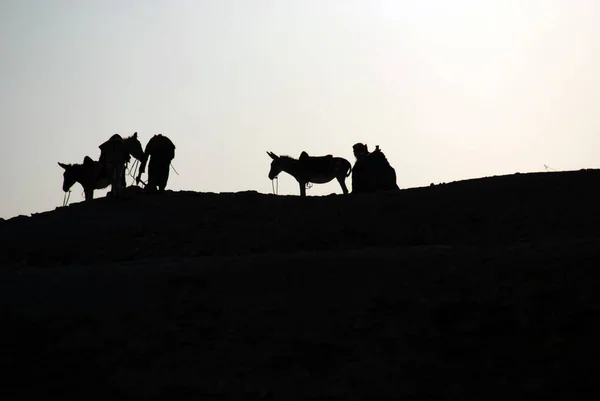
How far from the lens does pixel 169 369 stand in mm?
10297

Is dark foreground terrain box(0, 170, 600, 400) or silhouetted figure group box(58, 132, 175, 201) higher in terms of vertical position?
silhouetted figure group box(58, 132, 175, 201)

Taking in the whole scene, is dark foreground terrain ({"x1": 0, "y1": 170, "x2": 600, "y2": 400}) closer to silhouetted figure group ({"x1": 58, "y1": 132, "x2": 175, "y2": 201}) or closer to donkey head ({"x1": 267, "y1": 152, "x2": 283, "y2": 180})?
silhouetted figure group ({"x1": 58, "y1": 132, "x2": 175, "y2": 201})

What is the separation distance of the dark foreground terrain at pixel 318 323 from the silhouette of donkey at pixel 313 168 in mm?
13941

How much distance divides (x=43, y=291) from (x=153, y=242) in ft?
18.6

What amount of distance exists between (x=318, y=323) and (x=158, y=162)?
15752 millimetres

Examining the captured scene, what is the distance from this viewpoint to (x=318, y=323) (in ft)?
37.0

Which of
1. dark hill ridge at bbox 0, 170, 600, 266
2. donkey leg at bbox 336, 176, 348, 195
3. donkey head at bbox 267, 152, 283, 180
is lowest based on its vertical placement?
dark hill ridge at bbox 0, 170, 600, 266

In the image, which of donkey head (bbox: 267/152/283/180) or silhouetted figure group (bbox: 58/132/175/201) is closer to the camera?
silhouetted figure group (bbox: 58/132/175/201)

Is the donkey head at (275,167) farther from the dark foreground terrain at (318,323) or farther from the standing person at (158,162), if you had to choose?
the dark foreground terrain at (318,323)

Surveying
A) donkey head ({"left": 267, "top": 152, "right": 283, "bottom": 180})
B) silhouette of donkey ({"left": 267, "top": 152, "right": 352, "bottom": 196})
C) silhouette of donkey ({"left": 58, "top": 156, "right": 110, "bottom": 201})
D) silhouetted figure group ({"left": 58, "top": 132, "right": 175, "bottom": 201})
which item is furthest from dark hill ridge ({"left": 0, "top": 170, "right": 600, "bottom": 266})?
donkey head ({"left": 267, "top": 152, "right": 283, "bottom": 180})

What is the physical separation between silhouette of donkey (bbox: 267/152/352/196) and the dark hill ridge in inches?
331

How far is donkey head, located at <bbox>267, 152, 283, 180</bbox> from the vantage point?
32.2 m

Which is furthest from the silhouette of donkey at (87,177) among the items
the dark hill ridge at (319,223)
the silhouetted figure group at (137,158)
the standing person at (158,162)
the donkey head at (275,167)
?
the donkey head at (275,167)

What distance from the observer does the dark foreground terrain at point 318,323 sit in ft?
32.2
